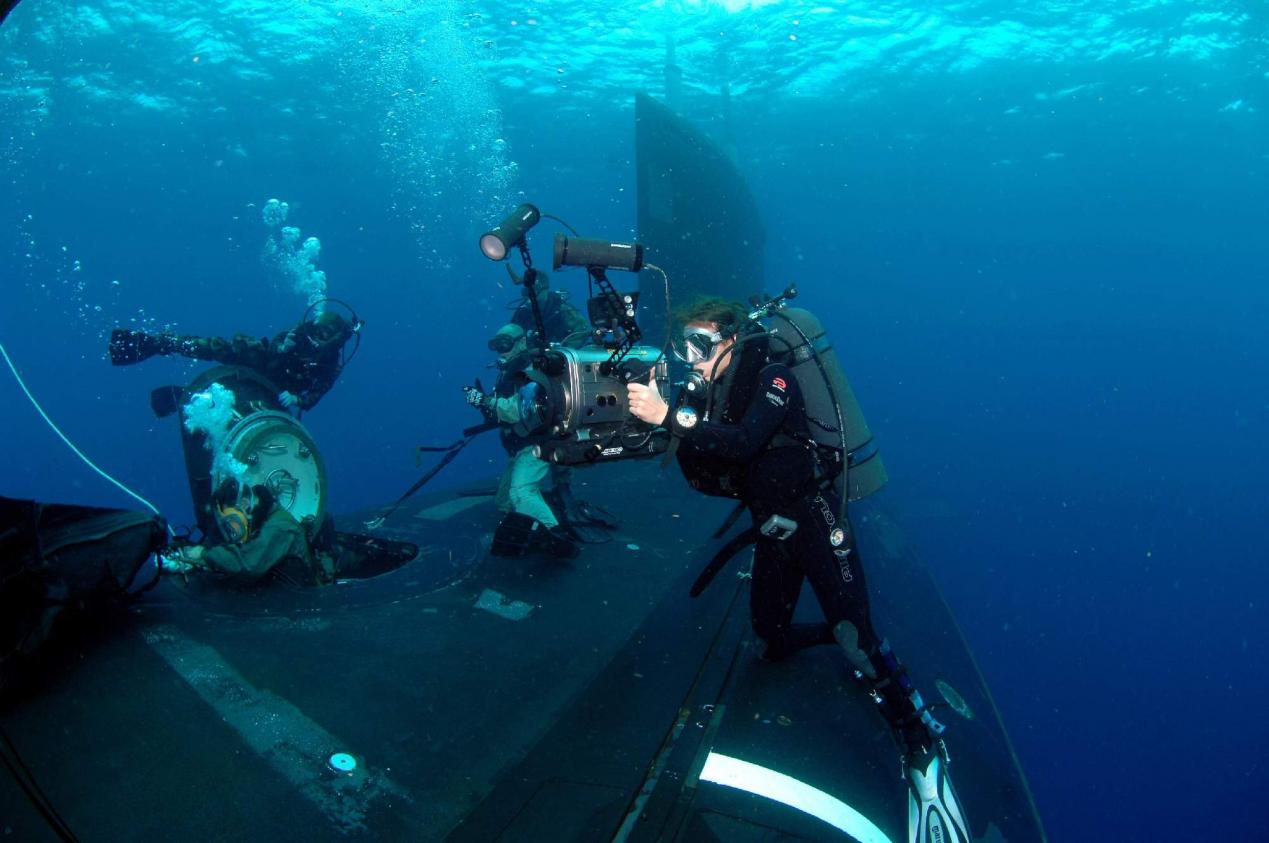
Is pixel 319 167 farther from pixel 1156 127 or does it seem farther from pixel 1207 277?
pixel 1207 277

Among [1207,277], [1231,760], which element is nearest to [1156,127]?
[1231,760]

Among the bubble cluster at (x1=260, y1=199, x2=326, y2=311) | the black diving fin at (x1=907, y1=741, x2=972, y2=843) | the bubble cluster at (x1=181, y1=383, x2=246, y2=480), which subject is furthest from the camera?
the bubble cluster at (x1=260, y1=199, x2=326, y2=311)

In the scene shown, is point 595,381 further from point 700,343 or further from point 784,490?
point 784,490

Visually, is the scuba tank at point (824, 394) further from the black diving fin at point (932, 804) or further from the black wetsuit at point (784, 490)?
the black diving fin at point (932, 804)

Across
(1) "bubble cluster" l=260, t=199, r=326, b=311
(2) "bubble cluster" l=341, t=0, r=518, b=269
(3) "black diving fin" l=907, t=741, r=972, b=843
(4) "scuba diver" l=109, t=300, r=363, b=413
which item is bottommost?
(1) "bubble cluster" l=260, t=199, r=326, b=311

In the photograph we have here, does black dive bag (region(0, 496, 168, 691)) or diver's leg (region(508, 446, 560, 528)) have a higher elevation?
black dive bag (region(0, 496, 168, 691))

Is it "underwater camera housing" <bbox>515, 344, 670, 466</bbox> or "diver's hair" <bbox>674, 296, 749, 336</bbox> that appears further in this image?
"diver's hair" <bbox>674, 296, 749, 336</bbox>

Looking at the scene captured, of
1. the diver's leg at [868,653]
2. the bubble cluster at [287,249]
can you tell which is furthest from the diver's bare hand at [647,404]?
the bubble cluster at [287,249]

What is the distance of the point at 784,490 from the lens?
3188 millimetres

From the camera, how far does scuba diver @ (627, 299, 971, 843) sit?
9.54ft

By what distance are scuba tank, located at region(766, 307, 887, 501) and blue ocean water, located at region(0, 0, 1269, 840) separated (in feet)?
49.8

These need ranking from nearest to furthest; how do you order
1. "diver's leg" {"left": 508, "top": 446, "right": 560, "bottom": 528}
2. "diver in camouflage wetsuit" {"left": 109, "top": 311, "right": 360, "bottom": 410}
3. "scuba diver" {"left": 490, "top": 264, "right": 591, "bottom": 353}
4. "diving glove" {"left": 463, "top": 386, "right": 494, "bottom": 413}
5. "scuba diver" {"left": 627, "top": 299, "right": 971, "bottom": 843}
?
"scuba diver" {"left": 627, "top": 299, "right": 971, "bottom": 843} < "diving glove" {"left": 463, "top": 386, "right": 494, "bottom": 413} < "diver's leg" {"left": 508, "top": 446, "right": 560, "bottom": 528} < "diver in camouflage wetsuit" {"left": 109, "top": 311, "right": 360, "bottom": 410} < "scuba diver" {"left": 490, "top": 264, "right": 591, "bottom": 353}

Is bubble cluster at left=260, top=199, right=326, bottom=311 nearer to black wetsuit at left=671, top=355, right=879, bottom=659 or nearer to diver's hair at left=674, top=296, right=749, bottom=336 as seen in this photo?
diver's hair at left=674, top=296, right=749, bottom=336

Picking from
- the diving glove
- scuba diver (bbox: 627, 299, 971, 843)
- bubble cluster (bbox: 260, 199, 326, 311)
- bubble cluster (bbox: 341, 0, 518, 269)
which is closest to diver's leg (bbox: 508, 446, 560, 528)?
the diving glove
